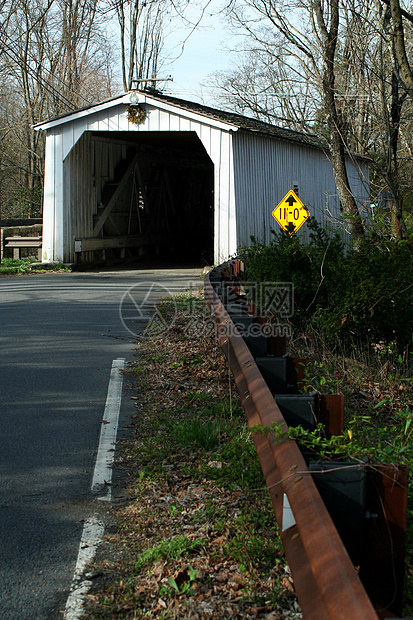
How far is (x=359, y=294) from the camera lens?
7770mm

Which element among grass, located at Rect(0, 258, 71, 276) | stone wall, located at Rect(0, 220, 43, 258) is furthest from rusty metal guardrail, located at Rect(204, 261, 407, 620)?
stone wall, located at Rect(0, 220, 43, 258)

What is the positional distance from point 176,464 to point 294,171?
2020cm

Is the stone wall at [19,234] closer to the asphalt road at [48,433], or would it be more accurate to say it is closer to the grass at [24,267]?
the grass at [24,267]

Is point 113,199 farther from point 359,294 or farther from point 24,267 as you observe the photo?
point 359,294

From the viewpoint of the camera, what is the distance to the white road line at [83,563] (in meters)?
2.75

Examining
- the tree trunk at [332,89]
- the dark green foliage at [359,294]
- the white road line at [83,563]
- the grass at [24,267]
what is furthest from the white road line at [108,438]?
the grass at [24,267]

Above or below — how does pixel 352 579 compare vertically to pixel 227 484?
above

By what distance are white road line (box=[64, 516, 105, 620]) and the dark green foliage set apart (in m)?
4.95

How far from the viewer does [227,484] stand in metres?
3.99

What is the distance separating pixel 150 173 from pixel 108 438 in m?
22.9

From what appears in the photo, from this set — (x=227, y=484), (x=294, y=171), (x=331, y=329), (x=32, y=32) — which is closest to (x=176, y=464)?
(x=227, y=484)

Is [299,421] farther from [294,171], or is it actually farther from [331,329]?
[294,171]

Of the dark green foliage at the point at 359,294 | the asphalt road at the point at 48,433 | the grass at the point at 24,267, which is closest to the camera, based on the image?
the asphalt road at the point at 48,433

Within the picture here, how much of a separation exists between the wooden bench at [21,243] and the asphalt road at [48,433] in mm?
10055
